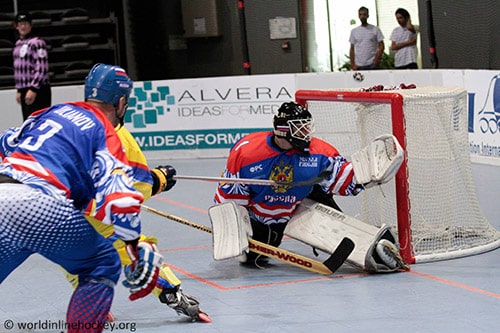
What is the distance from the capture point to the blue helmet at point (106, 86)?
3.92 m

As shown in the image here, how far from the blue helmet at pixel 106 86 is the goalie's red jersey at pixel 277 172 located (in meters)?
1.94

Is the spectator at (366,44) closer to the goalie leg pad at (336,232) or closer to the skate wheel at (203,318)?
the goalie leg pad at (336,232)

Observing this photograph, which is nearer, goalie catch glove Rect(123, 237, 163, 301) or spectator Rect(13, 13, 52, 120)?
goalie catch glove Rect(123, 237, 163, 301)

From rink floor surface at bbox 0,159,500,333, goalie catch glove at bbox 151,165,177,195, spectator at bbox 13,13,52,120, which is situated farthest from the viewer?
spectator at bbox 13,13,52,120

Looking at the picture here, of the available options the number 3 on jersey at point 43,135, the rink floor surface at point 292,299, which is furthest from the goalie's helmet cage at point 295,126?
the number 3 on jersey at point 43,135

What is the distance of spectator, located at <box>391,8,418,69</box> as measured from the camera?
11.9 m

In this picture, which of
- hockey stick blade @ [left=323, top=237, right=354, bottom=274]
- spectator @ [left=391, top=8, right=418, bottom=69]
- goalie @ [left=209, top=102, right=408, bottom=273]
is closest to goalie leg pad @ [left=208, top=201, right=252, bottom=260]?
goalie @ [left=209, top=102, right=408, bottom=273]

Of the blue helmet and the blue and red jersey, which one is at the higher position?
the blue helmet

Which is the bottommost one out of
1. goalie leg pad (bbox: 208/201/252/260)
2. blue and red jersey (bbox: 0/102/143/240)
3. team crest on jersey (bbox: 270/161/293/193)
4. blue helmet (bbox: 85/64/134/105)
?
goalie leg pad (bbox: 208/201/252/260)

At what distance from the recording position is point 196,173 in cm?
1016

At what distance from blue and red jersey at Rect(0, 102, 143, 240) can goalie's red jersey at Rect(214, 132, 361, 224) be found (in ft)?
7.24

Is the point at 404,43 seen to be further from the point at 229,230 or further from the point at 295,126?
the point at 229,230

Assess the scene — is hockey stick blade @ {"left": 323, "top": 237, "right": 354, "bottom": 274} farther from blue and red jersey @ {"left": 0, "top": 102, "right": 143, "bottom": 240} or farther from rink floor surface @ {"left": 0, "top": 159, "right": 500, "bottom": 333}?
blue and red jersey @ {"left": 0, "top": 102, "right": 143, "bottom": 240}

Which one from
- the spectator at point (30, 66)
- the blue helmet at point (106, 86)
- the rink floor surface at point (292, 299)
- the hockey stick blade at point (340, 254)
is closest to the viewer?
the blue helmet at point (106, 86)
